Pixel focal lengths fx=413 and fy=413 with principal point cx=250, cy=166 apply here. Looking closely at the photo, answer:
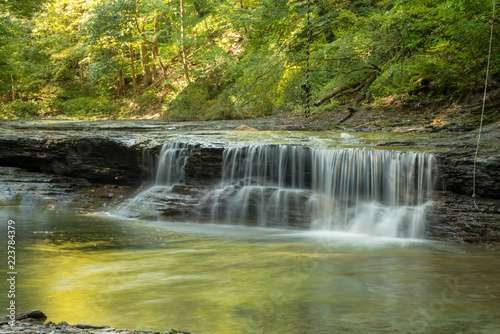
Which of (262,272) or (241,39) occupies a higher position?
(241,39)

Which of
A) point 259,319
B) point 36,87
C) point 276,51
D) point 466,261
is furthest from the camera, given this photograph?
point 36,87

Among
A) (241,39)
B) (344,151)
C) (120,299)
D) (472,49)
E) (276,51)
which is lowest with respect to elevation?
(120,299)

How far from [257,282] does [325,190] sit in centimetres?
442

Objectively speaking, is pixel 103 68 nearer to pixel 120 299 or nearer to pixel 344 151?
pixel 344 151

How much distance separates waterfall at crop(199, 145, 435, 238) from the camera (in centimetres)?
783

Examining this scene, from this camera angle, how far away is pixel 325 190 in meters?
8.84

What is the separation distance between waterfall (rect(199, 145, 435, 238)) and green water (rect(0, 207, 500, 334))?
71 cm

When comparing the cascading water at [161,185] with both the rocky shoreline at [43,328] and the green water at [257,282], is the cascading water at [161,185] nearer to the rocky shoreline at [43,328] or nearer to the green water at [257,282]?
the green water at [257,282]

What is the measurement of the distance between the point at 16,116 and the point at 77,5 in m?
8.89

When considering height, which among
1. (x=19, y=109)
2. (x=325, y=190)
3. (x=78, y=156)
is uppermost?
(x=19, y=109)

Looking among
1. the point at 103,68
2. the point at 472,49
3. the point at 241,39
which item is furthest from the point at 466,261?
the point at 103,68

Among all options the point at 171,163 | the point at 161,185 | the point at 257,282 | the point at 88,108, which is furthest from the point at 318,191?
the point at 88,108

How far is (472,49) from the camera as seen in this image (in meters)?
10.1

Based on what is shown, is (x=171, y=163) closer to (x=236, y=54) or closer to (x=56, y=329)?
(x=56, y=329)
